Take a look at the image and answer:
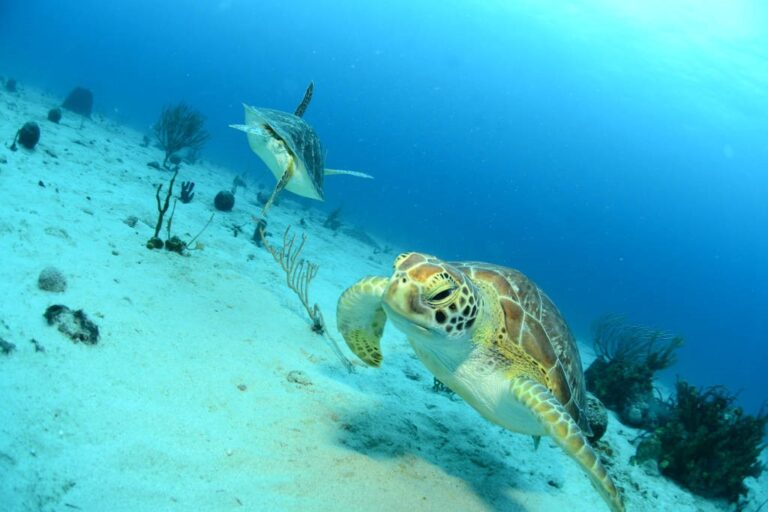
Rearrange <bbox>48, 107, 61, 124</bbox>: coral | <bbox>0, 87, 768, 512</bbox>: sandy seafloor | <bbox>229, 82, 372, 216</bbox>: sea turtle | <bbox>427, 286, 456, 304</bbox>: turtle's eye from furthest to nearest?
1. <bbox>48, 107, 61, 124</bbox>: coral
2. <bbox>229, 82, 372, 216</bbox>: sea turtle
3. <bbox>427, 286, 456, 304</bbox>: turtle's eye
4. <bbox>0, 87, 768, 512</bbox>: sandy seafloor

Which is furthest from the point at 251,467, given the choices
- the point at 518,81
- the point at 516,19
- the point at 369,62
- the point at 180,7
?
the point at 180,7

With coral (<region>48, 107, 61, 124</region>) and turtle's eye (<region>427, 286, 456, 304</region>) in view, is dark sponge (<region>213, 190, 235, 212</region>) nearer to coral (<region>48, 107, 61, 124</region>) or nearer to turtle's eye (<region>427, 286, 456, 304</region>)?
coral (<region>48, 107, 61, 124</region>)

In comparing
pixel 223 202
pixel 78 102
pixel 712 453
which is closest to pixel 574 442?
pixel 712 453

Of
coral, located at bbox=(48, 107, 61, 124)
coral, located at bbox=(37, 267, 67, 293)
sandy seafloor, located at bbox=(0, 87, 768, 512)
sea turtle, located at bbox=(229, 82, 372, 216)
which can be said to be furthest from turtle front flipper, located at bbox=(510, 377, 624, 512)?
coral, located at bbox=(48, 107, 61, 124)

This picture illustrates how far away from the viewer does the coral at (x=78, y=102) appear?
65.9 feet

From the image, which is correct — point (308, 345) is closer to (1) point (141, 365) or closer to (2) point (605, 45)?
(1) point (141, 365)

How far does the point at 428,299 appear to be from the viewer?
104 inches

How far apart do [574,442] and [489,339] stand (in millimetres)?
924

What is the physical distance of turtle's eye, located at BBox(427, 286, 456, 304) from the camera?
8.69ft

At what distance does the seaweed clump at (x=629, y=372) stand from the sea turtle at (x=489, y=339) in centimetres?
434

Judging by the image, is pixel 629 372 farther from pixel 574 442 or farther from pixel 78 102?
pixel 78 102

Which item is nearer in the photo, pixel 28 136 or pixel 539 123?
pixel 28 136

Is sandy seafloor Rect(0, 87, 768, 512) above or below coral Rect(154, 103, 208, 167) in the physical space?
below

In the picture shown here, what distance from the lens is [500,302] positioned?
3.64 m
